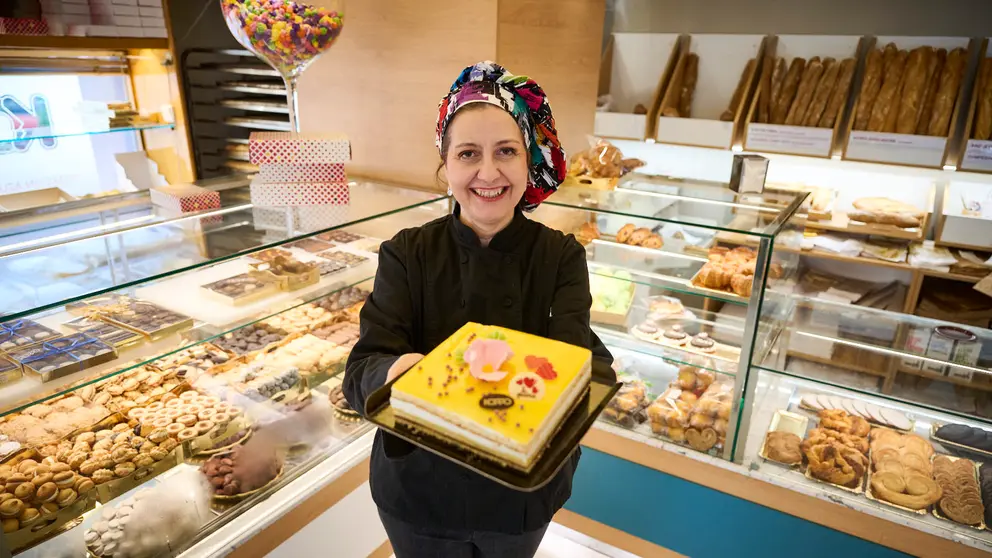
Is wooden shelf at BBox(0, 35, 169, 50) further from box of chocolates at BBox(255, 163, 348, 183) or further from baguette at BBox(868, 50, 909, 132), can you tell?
baguette at BBox(868, 50, 909, 132)

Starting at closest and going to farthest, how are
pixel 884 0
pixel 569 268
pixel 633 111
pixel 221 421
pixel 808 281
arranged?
pixel 569 268
pixel 221 421
pixel 884 0
pixel 808 281
pixel 633 111

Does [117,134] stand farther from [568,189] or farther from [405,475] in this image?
[405,475]

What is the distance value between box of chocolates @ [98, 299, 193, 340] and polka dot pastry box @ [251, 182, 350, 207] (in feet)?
2.09

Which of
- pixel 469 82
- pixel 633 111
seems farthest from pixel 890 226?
pixel 469 82

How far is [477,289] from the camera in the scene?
1.62m

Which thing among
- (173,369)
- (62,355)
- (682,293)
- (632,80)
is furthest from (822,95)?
(62,355)

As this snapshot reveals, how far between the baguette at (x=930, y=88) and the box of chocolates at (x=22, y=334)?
473 cm

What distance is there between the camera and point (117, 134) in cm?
471

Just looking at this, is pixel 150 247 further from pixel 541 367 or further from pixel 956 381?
pixel 956 381

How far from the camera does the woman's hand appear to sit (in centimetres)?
142

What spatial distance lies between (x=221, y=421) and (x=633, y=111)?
4015 mm

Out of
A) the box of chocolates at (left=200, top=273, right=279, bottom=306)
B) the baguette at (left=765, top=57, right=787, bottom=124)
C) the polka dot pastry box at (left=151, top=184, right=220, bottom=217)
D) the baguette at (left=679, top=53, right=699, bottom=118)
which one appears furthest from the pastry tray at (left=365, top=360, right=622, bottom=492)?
the baguette at (left=679, top=53, right=699, bottom=118)

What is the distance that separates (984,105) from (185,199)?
15.0 feet

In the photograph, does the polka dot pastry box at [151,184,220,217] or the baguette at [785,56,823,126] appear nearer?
the polka dot pastry box at [151,184,220,217]
